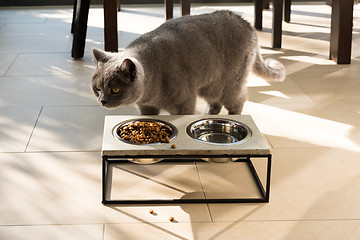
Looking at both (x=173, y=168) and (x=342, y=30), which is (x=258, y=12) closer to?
(x=342, y=30)

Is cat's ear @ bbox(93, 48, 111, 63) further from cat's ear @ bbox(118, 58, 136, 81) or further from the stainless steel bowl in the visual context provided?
the stainless steel bowl

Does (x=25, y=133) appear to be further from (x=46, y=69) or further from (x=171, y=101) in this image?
(x=46, y=69)

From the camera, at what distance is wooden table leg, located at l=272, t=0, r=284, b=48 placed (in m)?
3.99

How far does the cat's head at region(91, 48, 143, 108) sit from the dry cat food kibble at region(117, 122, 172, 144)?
0.39ft

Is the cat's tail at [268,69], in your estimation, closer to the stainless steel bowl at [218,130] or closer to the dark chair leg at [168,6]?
the stainless steel bowl at [218,130]

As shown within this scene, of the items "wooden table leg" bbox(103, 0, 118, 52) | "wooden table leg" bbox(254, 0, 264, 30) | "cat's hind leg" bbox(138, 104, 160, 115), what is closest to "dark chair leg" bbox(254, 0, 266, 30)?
"wooden table leg" bbox(254, 0, 264, 30)

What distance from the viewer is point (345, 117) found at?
286cm

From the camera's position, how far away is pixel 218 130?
7.41 ft

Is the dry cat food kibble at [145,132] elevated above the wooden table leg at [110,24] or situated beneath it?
situated beneath

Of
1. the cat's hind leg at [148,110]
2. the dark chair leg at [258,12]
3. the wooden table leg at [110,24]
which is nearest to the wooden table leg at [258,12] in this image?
the dark chair leg at [258,12]

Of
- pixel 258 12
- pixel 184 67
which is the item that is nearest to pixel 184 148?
pixel 184 67

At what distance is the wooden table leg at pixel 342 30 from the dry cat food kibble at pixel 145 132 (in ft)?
6.73

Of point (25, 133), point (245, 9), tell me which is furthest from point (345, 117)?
point (245, 9)

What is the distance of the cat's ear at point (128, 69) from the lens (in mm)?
2031
